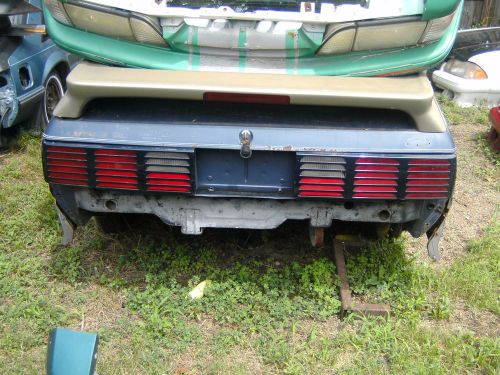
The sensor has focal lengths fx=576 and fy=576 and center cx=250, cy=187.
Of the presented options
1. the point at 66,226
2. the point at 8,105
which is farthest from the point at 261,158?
the point at 8,105

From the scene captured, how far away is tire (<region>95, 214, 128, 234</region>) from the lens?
3.73 metres

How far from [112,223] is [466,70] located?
4.97 meters

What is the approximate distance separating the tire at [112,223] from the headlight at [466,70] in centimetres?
481

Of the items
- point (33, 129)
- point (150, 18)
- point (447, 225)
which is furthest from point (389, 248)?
point (33, 129)

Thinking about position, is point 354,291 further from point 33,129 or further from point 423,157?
point 33,129

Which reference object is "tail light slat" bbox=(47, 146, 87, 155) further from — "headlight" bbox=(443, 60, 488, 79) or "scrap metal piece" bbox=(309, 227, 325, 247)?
"headlight" bbox=(443, 60, 488, 79)

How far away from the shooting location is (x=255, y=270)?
3.61 meters

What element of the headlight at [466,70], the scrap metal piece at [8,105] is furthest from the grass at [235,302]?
the headlight at [466,70]

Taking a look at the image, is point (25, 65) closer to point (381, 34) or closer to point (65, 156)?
point (65, 156)

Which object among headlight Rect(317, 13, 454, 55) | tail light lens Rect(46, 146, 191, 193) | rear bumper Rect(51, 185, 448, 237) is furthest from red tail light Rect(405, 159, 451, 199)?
tail light lens Rect(46, 146, 191, 193)

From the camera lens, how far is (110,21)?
3002mm

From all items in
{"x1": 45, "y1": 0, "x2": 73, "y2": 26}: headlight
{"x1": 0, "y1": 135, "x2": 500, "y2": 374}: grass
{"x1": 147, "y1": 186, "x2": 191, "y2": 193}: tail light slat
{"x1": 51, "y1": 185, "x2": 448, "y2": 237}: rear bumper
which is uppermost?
{"x1": 45, "y1": 0, "x2": 73, "y2": 26}: headlight

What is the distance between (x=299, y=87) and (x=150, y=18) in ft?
2.83

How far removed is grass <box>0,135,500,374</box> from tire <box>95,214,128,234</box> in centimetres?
7
